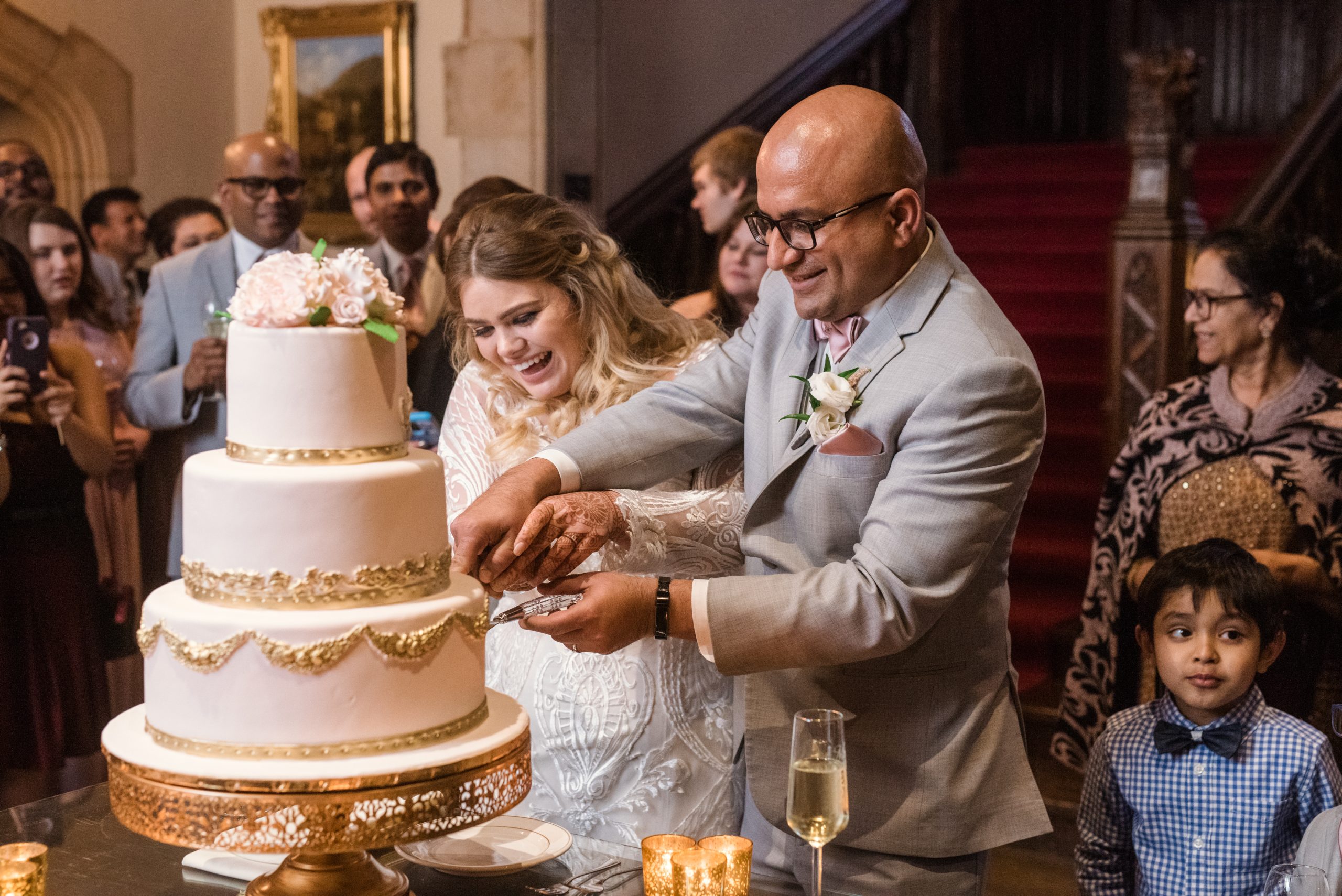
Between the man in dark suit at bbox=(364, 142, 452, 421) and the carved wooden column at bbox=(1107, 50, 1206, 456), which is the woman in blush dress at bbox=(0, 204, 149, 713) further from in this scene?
the carved wooden column at bbox=(1107, 50, 1206, 456)

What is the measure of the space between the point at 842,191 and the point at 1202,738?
1395 mm

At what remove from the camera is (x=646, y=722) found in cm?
274

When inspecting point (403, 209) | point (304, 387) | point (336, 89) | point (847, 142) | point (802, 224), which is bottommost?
point (304, 387)

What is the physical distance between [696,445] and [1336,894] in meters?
1.29

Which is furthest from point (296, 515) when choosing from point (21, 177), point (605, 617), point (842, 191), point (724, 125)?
point (724, 125)

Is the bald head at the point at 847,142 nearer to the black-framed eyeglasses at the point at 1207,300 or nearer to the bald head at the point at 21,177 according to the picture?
the black-framed eyeglasses at the point at 1207,300

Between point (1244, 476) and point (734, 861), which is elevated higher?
point (1244, 476)

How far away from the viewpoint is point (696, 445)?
2730mm

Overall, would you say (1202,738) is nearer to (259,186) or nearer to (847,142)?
(847,142)

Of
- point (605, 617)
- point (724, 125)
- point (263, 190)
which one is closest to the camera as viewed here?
point (605, 617)

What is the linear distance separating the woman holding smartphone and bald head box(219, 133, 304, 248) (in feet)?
2.82

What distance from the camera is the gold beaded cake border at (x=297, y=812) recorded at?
5.92ft

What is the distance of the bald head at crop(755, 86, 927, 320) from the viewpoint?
2236mm

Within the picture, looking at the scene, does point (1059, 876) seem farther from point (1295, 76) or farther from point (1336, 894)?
point (1295, 76)
